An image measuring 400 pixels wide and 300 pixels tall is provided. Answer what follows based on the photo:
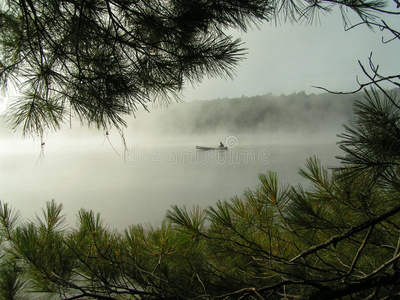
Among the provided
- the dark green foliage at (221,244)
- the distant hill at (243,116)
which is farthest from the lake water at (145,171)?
the dark green foliage at (221,244)

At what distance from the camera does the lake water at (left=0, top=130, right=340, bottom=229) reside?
85.0 inches

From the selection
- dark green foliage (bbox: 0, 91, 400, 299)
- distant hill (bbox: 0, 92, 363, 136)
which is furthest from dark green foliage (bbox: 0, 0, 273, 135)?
distant hill (bbox: 0, 92, 363, 136)

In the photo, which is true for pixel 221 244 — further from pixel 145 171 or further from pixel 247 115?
pixel 145 171

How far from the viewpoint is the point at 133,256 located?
72 cm

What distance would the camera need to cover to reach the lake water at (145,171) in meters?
2.16

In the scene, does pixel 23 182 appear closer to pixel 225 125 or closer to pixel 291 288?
pixel 225 125

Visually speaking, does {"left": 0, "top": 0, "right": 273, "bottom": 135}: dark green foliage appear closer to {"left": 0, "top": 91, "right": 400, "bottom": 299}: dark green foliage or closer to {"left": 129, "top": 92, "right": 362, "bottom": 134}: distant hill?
{"left": 0, "top": 91, "right": 400, "bottom": 299}: dark green foliage

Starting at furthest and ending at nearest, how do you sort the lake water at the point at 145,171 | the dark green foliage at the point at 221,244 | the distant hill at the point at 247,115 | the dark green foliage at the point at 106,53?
the lake water at the point at 145,171, the distant hill at the point at 247,115, the dark green foliage at the point at 106,53, the dark green foliage at the point at 221,244

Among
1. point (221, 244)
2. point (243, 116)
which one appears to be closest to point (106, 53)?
point (221, 244)

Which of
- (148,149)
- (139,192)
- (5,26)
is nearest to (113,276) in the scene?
(5,26)

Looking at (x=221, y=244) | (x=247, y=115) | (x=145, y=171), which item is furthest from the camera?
(x=145, y=171)

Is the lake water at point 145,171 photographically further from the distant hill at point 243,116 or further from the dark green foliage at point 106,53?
the dark green foliage at point 106,53

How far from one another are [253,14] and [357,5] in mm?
306

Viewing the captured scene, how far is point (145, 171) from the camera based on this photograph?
2734 mm
